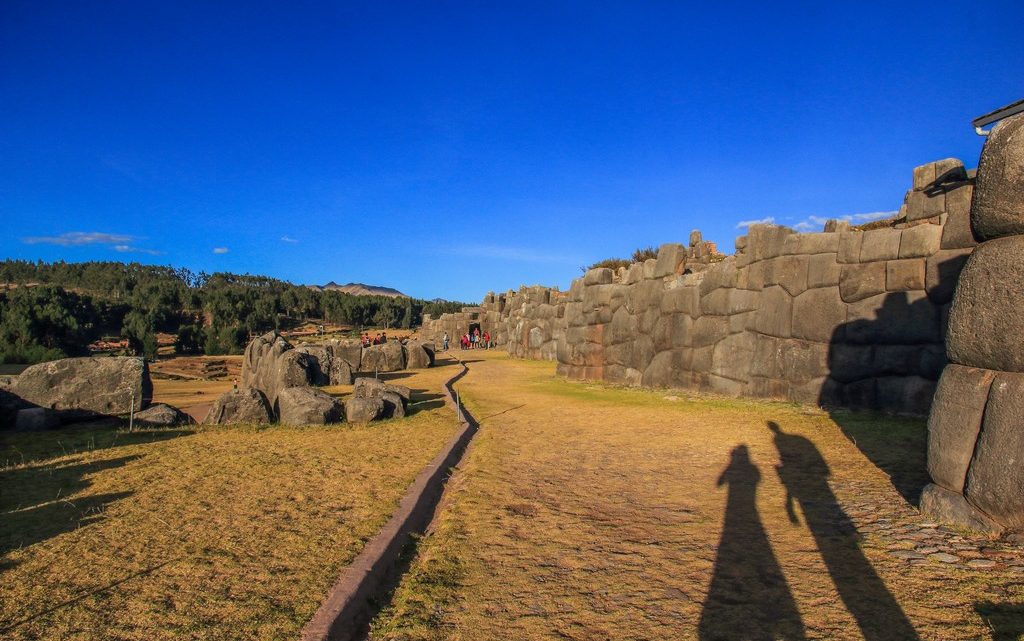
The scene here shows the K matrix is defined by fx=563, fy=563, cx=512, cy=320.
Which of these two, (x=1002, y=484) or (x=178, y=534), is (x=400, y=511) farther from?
(x=1002, y=484)

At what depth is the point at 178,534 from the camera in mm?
4898

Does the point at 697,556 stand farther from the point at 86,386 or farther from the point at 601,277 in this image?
the point at 601,277

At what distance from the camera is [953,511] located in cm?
491

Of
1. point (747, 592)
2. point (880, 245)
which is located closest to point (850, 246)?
point (880, 245)

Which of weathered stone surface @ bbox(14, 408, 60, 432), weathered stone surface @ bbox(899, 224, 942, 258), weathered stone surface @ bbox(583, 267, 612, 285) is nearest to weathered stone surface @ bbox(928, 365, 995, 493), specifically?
weathered stone surface @ bbox(899, 224, 942, 258)

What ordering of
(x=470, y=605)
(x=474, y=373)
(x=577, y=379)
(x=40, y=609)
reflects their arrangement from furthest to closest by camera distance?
(x=474, y=373), (x=577, y=379), (x=470, y=605), (x=40, y=609)

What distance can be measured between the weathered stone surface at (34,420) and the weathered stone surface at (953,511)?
13.0 metres

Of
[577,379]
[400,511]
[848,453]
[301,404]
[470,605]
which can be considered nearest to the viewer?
[470,605]

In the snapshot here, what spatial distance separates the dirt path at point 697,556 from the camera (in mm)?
3535

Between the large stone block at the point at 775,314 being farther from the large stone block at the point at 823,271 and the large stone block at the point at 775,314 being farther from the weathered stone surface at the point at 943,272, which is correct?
the weathered stone surface at the point at 943,272

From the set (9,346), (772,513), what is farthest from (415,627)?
(9,346)

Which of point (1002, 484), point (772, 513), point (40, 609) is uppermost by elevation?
point (1002, 484)

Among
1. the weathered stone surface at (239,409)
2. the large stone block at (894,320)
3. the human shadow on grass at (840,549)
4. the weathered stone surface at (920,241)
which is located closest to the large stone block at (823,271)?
the large stone block at (894,320)

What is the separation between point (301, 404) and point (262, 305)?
1991 inches
